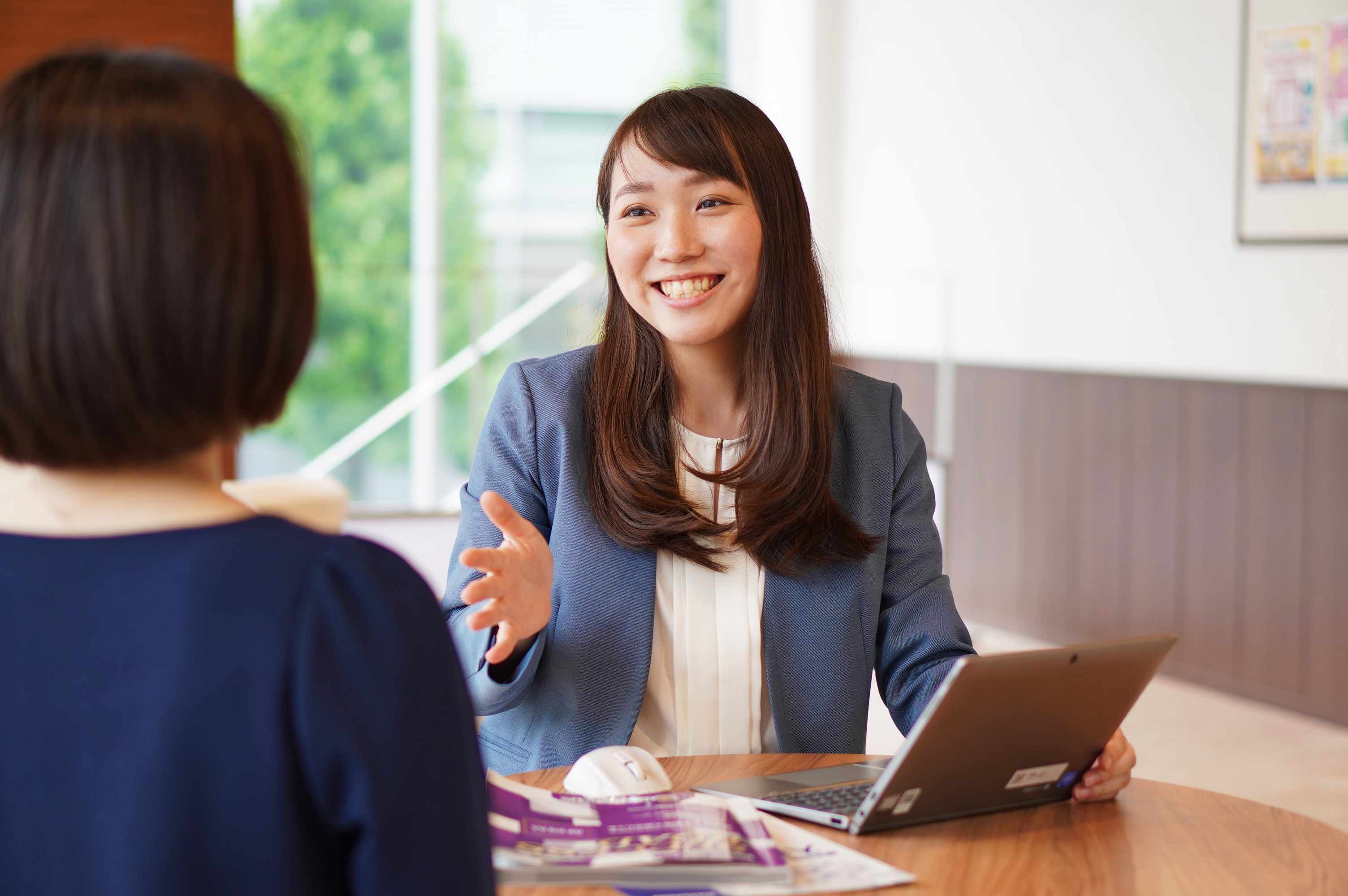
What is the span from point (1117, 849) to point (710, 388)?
0.82 m

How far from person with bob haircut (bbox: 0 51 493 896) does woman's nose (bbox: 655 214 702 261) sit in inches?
40.6

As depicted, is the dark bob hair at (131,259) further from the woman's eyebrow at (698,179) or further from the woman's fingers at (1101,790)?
the woman's eyebrow at (698,179)

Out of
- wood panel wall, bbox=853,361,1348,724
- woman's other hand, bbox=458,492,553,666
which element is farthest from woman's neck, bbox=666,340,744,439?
wood panel wall, bbox=853,361,1348,724

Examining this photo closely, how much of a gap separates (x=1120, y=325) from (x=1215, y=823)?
11.5 ft

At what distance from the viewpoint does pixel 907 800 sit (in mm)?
1133

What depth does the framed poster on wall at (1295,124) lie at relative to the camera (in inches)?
146

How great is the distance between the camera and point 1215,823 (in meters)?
1.21

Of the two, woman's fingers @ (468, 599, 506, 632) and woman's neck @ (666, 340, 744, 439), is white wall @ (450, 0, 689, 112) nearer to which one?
woman's neck @ (666, 340, 744, 439)

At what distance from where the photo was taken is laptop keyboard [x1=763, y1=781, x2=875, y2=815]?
3.83 feet

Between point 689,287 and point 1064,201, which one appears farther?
point 1064,201

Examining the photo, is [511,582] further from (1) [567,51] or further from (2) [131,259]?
(1) [567,51]

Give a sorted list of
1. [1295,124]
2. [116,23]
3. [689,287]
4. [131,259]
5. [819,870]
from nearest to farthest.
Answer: [131,259] < [819,870] < [689,287] < [1295,124] < [116,23]

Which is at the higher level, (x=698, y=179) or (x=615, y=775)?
(x=698, y=179)

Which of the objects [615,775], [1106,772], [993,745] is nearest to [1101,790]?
[1106,772]
